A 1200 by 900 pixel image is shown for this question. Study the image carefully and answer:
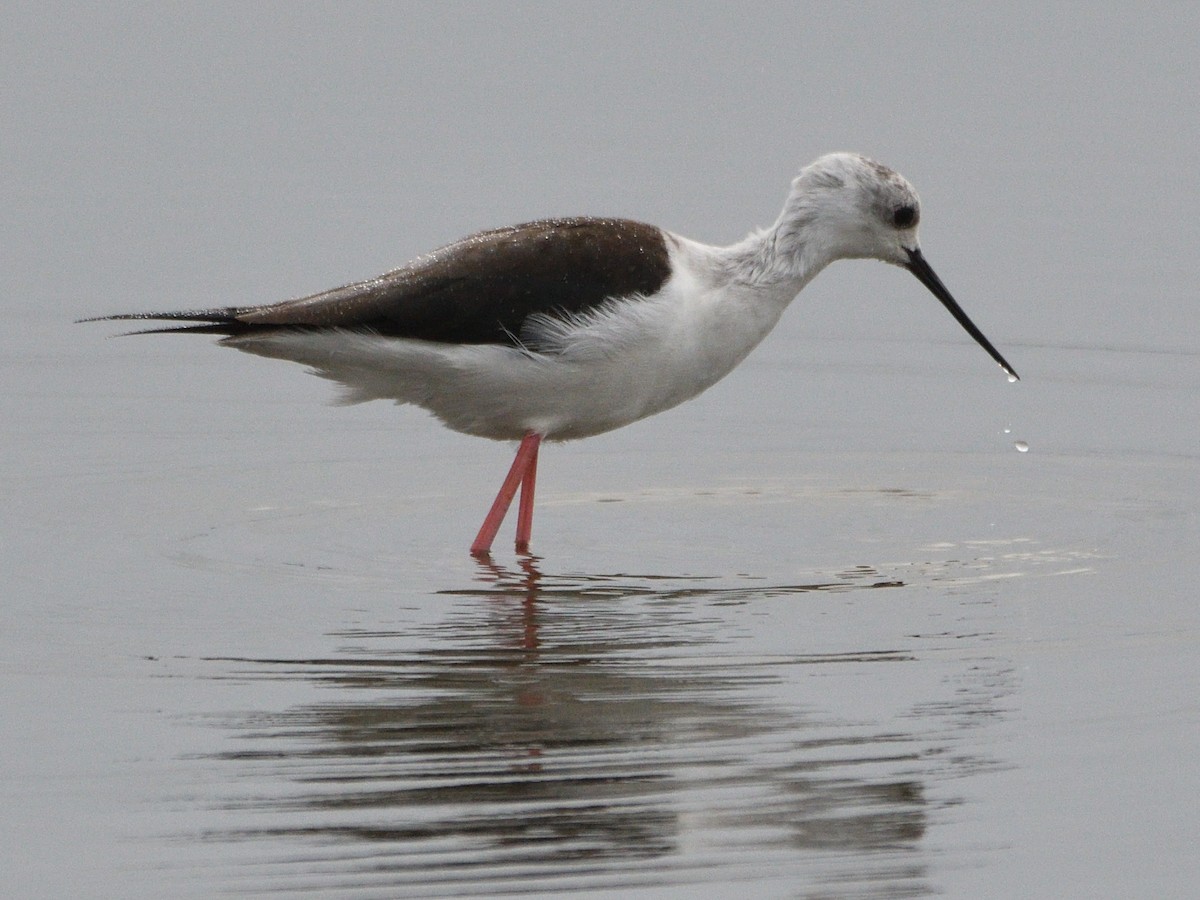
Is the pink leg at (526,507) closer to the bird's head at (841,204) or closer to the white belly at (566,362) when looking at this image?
the white belly at (566,362)

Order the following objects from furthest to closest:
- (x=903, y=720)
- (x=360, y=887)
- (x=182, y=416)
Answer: (x=182, y=416), (x=903, y=720), (x=360, y=887)

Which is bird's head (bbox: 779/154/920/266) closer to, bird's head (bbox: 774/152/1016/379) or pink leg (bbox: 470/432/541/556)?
bird's head (bbox: 774/152/1016/379)

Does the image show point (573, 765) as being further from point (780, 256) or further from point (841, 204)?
point (841, 204)

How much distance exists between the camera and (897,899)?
5484mm

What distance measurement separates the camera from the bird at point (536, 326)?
890 cm

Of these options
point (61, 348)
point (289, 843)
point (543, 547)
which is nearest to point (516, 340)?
point (543, 547)

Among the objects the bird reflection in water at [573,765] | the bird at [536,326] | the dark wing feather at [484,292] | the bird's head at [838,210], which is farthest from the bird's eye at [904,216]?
the bird reflection in water at [573,765]

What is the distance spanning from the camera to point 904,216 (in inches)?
385

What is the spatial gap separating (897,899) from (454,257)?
4333mm

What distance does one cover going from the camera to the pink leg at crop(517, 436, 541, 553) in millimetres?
9539

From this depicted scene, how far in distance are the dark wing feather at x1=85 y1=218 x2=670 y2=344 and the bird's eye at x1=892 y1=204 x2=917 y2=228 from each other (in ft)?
4.19

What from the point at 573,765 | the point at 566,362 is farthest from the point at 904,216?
the point at 573,765

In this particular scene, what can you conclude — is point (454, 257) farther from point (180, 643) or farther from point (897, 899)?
point (897, 899)

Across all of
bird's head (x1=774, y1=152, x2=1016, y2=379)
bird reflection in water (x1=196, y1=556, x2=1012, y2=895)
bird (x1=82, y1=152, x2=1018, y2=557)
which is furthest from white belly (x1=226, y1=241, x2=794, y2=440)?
bird reflection in water (x1=196, y1=556, x2=1012, y2=895)
